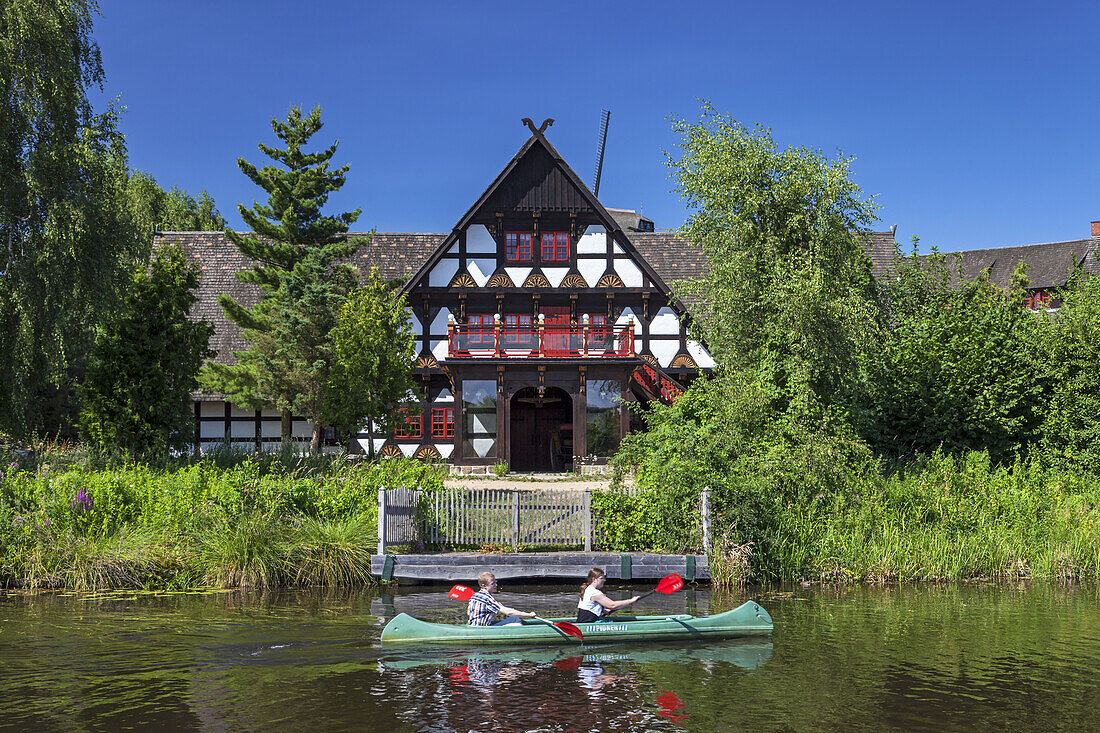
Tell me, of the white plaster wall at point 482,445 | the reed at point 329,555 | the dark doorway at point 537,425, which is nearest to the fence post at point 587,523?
the reed at point 329,555

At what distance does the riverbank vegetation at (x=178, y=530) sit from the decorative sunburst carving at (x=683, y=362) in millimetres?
16567

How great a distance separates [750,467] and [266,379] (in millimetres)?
16319

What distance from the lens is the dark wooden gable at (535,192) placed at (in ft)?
108

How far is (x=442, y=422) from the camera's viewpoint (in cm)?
3284

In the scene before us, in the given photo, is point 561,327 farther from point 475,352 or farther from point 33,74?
point 33,74

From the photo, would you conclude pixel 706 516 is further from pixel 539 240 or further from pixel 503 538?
pixel 539 240

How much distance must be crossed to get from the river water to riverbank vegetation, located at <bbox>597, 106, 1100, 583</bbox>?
2986 mm

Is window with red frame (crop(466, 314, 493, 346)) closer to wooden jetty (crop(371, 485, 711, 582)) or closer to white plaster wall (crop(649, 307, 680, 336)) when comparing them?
white plaster wall (crop(649, 307, 680, 336))

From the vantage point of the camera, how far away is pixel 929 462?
2206 cm

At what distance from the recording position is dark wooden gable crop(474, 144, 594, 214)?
33062mm

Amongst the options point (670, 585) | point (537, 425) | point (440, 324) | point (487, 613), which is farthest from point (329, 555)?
point (537, 425)

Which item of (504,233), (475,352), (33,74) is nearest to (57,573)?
(33,74)

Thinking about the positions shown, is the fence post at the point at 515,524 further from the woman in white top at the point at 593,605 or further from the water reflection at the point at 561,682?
the water reflection at the point at 561,682

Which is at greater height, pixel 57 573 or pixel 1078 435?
pixel 1078 435
